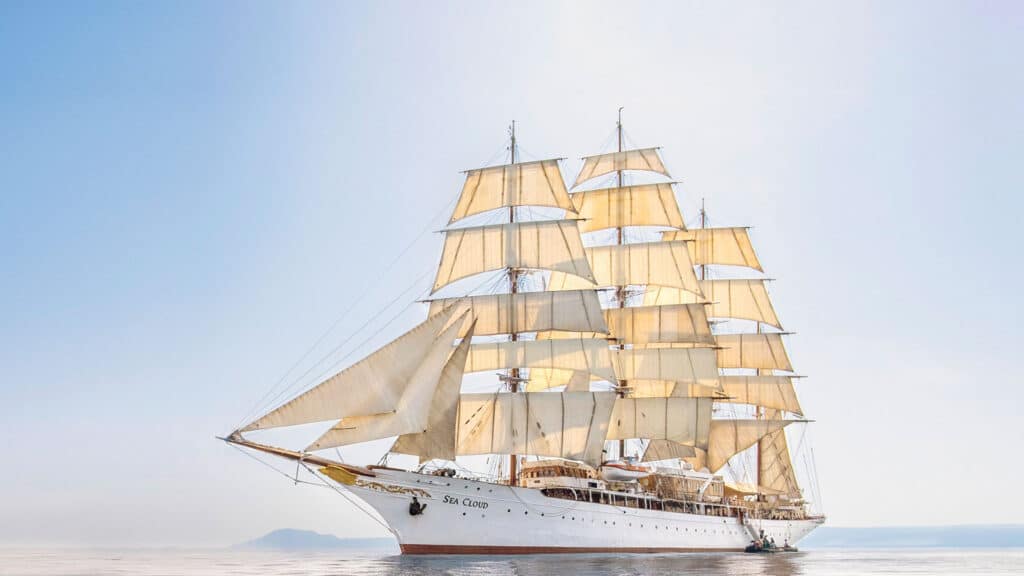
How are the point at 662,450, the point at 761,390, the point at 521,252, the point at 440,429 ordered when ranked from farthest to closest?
the point at 761,390, the point at 662,450, the point at 521,252, the point at 440,429

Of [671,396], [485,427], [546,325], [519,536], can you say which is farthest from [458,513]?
[671,396]

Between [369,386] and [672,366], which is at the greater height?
[672,366]

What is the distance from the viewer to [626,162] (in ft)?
252

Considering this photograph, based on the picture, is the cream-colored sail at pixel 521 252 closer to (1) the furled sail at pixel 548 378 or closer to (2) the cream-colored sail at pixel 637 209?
(1) the furled sail at pixel 548 378

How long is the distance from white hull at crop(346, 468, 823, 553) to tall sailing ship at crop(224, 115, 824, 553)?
94 millimetres

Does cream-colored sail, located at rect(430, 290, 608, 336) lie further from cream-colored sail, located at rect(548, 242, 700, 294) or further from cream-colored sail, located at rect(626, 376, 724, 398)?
cream-colored sail, located at rect(626, 376, 724, 398)

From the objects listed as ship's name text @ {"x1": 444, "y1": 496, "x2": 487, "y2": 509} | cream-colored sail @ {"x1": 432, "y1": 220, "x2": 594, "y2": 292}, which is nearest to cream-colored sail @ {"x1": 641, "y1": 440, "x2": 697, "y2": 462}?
cream-colored sail @ {"x1": 432, "y1": 220, "x2": 594, "y2": 292}

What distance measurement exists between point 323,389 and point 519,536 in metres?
15.7

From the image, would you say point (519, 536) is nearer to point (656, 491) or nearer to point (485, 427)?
point (485, 427)

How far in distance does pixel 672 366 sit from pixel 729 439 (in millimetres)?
11993

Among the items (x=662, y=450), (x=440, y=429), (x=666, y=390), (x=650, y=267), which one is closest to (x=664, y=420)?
(x=662, y=450)

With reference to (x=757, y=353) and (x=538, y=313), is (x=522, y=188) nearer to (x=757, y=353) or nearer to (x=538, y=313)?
(x=538, y=313)

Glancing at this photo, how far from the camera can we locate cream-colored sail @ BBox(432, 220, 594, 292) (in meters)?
63.0

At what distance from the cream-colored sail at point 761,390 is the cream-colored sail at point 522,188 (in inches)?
1117
